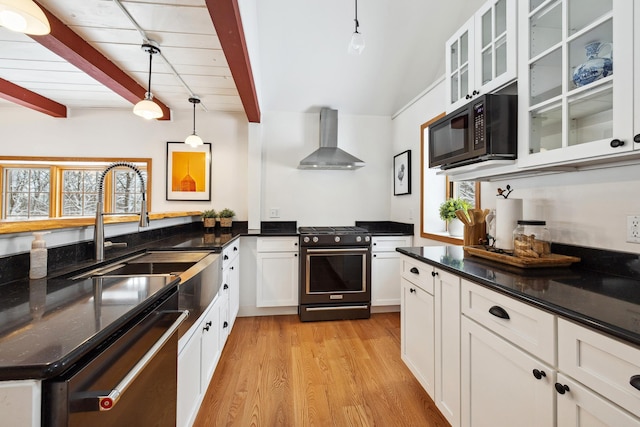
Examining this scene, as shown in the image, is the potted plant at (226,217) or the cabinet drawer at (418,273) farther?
the potted plant at (226,217)

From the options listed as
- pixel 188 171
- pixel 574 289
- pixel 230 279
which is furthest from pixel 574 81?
pixel 188 171

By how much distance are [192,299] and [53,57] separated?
2.63 m

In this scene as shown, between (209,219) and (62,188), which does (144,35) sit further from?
(62,188)

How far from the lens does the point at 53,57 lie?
2445 mm

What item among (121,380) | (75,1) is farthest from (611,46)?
(75,1)

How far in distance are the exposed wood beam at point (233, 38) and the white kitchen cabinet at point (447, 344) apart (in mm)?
1724

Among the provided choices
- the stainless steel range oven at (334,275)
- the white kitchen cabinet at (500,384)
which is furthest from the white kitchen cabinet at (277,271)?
the white kitchen cabinet at (500,384)

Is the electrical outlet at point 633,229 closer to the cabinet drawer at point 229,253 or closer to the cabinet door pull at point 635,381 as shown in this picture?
the cabinet door pull at point 635,381

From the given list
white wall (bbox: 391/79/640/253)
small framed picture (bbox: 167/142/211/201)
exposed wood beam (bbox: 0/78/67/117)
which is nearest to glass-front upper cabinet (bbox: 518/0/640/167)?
white wall (bbox: 391/79/640/253)

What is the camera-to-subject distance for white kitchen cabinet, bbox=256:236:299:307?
121 inches

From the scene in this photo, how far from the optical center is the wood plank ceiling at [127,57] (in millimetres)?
1783

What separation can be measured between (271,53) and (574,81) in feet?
8.45

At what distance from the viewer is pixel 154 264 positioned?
67.4 inches

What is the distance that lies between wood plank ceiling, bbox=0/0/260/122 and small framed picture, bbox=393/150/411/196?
1749 mm
